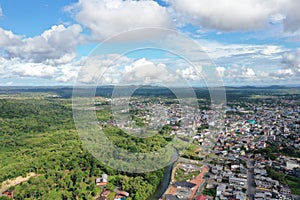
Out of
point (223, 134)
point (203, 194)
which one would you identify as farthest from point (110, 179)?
point (223, 134)

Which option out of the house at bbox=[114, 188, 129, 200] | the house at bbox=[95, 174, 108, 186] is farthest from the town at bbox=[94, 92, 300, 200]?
the house at bbox=[95, 174, 108, 186]

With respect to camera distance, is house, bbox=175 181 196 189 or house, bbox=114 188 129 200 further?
house, bbox=175 181 196 189

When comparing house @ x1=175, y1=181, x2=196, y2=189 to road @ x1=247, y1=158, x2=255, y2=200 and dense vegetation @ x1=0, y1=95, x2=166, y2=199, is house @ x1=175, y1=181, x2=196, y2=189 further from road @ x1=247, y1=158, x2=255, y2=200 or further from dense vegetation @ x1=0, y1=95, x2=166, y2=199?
road @ x1=247, y1=158, x2=255, y2=200

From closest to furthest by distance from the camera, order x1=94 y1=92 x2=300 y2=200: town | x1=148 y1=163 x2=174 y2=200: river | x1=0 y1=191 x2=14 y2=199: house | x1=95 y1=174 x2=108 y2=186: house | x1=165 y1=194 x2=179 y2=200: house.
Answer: x1=94 y1=92 x2=300 y2=200: town
x1=165 y1=194 x2=179 y2=200: house
x1=0 y1=191 x2=14 y2=199: house
x1=148 y1=163 x2=174 y2=200: river
x1=95 y1=174 x2=108 y2=186: house

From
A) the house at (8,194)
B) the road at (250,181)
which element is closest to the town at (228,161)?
the road at (250,181)

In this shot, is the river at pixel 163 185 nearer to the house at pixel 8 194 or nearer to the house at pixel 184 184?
the house at pixel 184 184

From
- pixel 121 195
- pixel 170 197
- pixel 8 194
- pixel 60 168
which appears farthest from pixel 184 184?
pixel 8 194

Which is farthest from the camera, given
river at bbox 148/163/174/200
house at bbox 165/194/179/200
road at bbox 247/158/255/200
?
road at bbox 247/158/255/200

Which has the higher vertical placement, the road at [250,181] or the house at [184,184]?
the house at [184,184]

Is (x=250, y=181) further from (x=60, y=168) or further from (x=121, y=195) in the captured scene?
(x=60, y=168)

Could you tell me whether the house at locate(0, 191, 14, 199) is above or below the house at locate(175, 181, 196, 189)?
below

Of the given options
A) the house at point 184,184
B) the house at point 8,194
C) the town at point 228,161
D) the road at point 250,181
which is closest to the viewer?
the town at point 228,161
